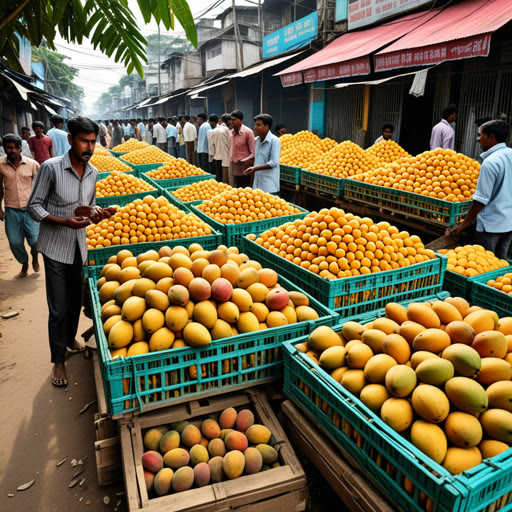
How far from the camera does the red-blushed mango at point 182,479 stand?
203 centimetres

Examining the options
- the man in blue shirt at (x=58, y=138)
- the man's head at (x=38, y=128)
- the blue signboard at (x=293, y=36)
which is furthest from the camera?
the blue signboard at (x=293, y=36)

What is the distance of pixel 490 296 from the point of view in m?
3.39

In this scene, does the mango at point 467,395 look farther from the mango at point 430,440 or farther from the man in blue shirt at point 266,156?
the man in blue shirt at point 266,156

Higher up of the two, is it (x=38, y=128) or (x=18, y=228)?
(x=38, y=128)

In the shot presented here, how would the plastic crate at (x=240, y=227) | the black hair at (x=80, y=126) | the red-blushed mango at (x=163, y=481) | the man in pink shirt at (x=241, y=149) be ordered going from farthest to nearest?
the man in pink shirt at (x=241, y=149)
the plastic crate at (x=240, y=227)
the black hair at (x=80, y=126)
the red-blushed mango at (x=163, y=481)

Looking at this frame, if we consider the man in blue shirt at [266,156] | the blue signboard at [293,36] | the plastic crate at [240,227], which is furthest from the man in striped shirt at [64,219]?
the blue signboard at [293,36]

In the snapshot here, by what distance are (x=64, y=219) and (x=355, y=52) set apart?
8.85m

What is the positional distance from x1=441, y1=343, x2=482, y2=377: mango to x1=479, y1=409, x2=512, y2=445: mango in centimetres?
17

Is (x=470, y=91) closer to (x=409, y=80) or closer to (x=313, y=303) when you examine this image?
(x=409, y=80)

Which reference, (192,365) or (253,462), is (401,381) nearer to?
(253,462)

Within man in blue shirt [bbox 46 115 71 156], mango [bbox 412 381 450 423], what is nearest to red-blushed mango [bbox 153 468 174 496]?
mango [bbox 412 381 450 423]

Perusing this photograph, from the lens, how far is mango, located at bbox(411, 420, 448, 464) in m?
1.62

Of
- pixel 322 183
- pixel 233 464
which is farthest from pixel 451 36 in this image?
pixel 233 464

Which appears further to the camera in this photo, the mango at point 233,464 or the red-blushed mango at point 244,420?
the red-blushed mango at point 244,420
